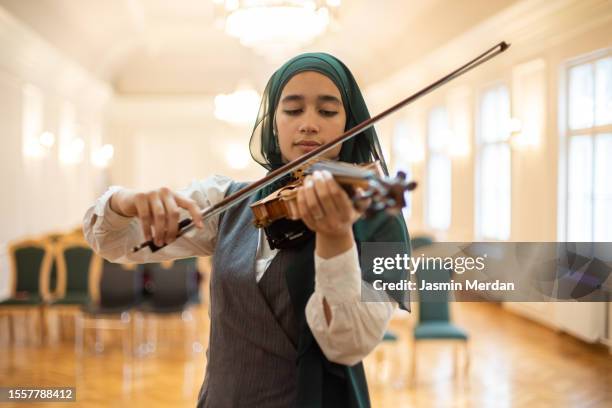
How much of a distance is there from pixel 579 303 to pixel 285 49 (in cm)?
509

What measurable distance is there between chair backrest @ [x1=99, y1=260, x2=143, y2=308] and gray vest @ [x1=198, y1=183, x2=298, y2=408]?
4316 millimetres

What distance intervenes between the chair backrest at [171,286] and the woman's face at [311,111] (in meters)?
4.37

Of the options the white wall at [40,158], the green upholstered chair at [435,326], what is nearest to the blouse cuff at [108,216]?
the green upholstered chair at [435,326]

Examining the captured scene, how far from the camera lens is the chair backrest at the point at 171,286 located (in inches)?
212

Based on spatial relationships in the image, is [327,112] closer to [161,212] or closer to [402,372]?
[161,212]

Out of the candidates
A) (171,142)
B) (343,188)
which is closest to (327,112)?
(343,188)

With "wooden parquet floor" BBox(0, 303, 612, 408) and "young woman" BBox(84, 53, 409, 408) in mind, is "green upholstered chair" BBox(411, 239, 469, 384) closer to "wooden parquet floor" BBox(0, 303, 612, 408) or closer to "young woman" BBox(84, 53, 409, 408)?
"wooden parquet floor" BBox(0, 303, 612, 408)

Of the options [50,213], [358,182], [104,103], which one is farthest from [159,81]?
[358,182]

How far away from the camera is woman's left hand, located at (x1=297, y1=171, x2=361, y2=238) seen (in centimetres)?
95

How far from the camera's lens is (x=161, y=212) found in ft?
3.50

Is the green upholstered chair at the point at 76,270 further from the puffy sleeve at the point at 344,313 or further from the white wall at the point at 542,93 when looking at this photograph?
the puffy sleeve at the point at 344,313

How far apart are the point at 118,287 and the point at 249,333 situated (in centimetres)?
445

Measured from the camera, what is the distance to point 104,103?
42.2 ft

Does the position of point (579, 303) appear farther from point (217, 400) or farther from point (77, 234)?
point (77, 234)
